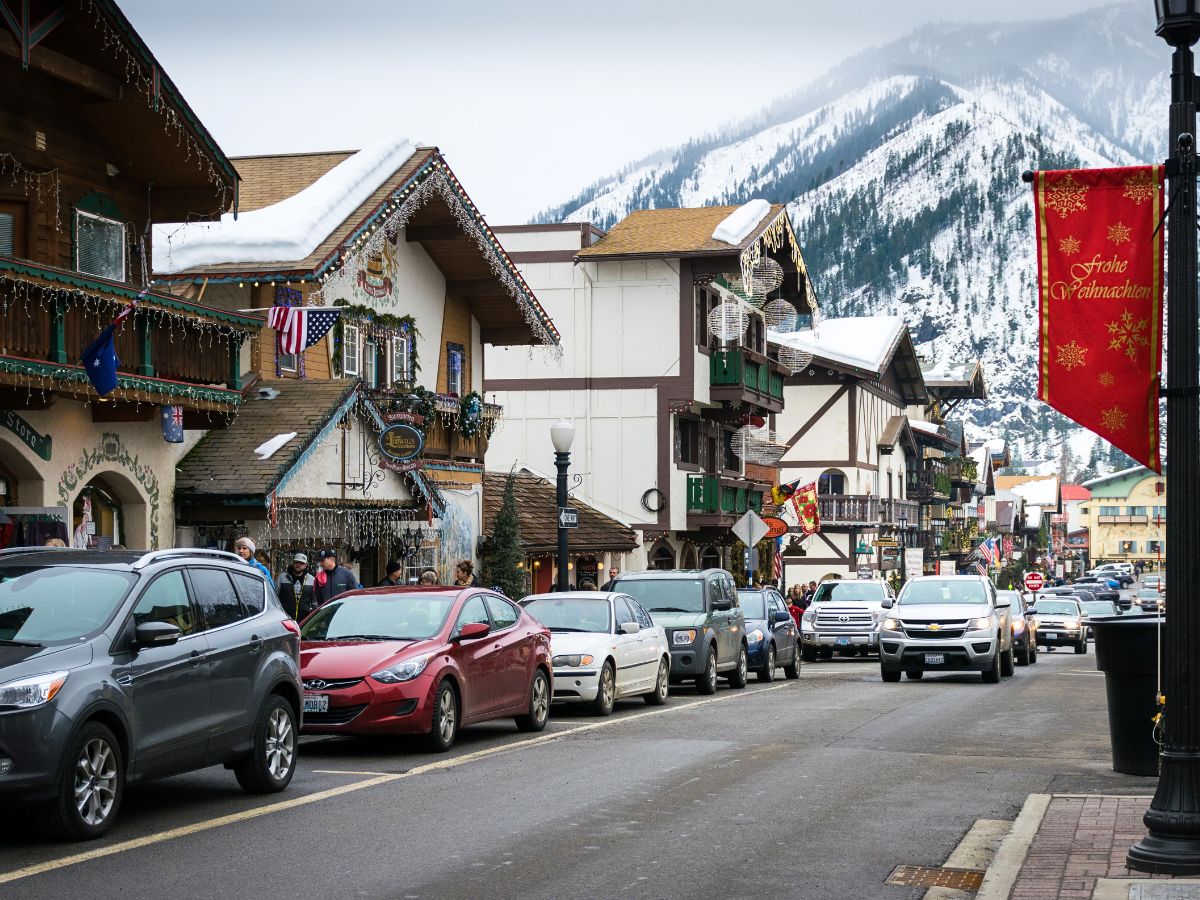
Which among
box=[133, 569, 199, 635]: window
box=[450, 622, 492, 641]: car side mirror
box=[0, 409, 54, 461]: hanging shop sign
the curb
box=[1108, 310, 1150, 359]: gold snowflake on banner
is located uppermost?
box=[1108, 310, 1150, 359]: gold snowflake on banner

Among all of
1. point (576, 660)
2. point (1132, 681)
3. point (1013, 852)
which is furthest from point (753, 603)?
point (1013, 852)

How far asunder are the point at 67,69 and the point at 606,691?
9.41 m

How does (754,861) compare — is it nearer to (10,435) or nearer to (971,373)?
(10,435)

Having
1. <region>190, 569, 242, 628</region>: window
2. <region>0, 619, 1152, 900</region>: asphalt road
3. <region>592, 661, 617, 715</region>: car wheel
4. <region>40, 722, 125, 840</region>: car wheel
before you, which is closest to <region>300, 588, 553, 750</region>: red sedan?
<region>0, 619, 1152, 900</region>: asphalt road

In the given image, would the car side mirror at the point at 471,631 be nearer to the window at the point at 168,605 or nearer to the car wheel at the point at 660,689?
the window at the point at 168,605

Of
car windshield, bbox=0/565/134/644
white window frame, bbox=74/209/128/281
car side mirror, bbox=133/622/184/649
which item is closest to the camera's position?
car windshield, bbox=0/565/134/644

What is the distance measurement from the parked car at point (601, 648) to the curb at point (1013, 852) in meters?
8.44

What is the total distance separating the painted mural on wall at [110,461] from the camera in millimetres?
20234

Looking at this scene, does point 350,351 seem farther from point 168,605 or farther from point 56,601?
point 56,601

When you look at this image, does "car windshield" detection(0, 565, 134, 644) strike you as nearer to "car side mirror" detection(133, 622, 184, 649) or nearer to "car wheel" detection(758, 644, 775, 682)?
"car side mirror" detection(133, 622, 184, 649)

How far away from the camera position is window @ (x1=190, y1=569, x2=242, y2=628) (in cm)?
1191

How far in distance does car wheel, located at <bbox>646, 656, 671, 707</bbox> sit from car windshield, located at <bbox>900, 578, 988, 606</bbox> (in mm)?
7584

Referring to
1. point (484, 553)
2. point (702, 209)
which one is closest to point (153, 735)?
point (484, 553)

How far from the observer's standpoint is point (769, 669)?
29.6 m
